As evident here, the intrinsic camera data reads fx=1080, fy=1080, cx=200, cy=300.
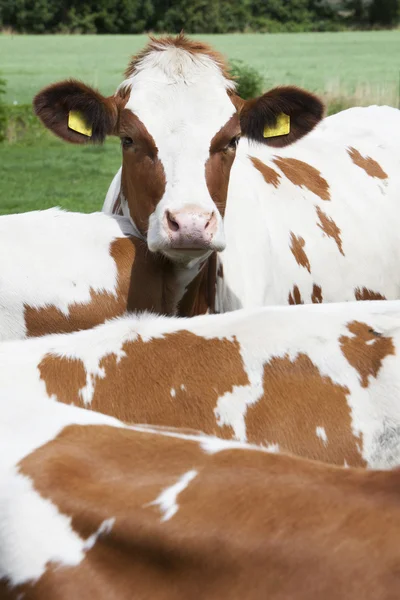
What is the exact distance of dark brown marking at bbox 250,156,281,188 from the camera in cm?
589

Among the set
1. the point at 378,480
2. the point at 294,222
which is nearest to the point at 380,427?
the point at 378,480

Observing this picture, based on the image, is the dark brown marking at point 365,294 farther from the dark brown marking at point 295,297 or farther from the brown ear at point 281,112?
the brown ear at point 281,112

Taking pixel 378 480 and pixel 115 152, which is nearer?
pixel 378 480

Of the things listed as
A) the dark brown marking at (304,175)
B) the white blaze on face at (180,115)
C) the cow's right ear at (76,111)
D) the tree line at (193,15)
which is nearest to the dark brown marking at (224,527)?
the white blaze on face at (180,115)

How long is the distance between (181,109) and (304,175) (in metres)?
1.60

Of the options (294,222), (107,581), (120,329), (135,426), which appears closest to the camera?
(107,581)

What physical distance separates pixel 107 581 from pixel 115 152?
17.7 m

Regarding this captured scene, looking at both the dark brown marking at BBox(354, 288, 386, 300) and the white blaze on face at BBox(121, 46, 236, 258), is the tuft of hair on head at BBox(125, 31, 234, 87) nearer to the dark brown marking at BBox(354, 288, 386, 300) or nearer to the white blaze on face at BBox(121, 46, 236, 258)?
the white blaze on face at BBox(121, 46, 236, 258)

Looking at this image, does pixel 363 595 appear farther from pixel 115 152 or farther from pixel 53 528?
pixel 115 152

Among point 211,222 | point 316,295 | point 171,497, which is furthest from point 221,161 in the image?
point 171,497

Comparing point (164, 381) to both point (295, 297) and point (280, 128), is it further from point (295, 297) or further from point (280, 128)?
point (280, 128)

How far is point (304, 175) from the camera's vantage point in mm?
6277

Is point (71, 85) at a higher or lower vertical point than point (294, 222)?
higher

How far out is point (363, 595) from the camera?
77.7 inches
